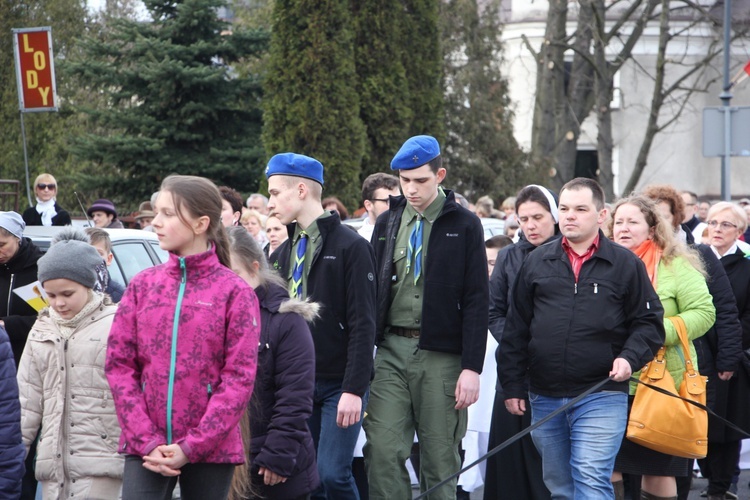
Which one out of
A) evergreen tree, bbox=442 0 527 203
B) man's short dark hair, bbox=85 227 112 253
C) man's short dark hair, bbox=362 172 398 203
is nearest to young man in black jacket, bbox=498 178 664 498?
man's short dark hair, bbox=85 227 112 253

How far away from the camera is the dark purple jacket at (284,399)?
4746 millimetres

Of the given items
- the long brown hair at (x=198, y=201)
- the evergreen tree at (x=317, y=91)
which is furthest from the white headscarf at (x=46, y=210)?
the long brown hair at (x=198, y=201)

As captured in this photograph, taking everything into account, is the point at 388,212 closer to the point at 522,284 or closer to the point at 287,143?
the point at 522,284

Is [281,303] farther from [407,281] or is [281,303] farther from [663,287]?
[663,287]

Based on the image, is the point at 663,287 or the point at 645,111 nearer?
the point at 663,287

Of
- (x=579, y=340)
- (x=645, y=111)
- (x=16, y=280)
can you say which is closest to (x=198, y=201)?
(x=579, y=340)

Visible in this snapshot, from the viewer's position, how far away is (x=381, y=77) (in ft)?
68.0

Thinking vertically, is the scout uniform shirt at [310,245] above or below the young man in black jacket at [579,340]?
above

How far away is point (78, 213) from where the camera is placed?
82.4 feet

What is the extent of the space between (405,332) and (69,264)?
1914mm

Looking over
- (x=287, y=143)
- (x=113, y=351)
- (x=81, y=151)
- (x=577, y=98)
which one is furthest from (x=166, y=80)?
(x=113, y=351)

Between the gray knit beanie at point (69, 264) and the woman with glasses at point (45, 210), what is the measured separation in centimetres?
855

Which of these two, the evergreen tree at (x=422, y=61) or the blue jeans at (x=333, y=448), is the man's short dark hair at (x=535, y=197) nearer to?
the blue jeans at (x=333, y=448)

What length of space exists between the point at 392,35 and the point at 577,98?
1156 centimetres
